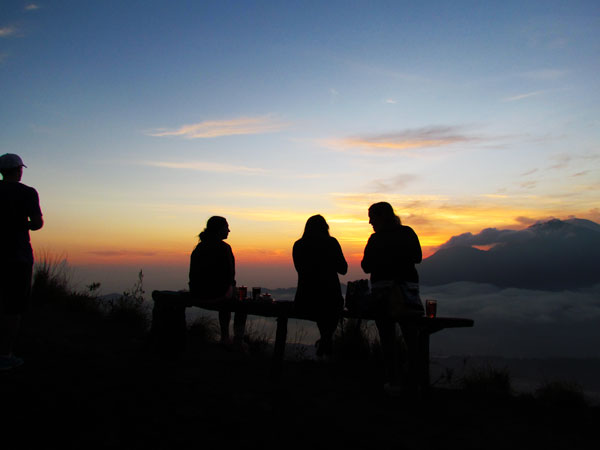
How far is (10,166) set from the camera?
469 centimetres

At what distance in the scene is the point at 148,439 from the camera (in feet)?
10.0

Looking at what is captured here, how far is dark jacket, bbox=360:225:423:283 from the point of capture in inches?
181

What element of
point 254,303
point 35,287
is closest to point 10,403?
point 254,303

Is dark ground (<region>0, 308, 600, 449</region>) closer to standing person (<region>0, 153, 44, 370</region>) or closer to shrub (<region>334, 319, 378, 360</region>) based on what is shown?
standing person (<region>0, 153, 44, 370</region>)

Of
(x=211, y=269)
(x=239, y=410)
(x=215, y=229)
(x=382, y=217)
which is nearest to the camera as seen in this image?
(x=239, y=410)

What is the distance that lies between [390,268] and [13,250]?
371 cm

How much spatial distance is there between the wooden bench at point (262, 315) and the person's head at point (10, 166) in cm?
231

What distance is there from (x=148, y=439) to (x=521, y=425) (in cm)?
321

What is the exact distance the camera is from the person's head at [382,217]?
476cm

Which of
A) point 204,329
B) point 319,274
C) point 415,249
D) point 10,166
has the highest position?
point 10,166

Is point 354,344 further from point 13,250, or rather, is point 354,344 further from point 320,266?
point 13,250

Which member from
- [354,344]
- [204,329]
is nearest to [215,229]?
[354,344]

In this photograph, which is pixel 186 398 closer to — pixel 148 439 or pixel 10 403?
pixel 148 439

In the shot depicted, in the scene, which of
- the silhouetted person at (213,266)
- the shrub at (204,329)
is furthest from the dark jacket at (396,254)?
the shrub at (204,329)
